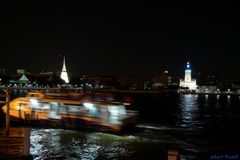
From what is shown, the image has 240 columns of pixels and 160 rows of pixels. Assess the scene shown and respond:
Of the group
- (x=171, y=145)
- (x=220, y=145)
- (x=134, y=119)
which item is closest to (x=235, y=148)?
(x=220, y=145)

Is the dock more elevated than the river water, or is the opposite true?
the dock

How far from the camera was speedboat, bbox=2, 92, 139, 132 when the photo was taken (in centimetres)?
3972

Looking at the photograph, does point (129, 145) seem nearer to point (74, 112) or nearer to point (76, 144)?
point (76, 144)

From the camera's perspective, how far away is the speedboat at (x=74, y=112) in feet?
130

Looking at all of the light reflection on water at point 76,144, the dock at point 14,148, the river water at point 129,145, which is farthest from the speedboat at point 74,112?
the dock at point 14,148

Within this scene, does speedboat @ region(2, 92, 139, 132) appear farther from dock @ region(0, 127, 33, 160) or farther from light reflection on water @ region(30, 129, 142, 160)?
dock @ region(0, 127, 33, 160)

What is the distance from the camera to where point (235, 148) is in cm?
3491

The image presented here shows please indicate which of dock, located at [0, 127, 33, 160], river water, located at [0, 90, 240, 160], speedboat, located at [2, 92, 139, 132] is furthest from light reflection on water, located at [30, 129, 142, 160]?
dock, located at [0, 127, 33, 160]

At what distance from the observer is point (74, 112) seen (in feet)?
137

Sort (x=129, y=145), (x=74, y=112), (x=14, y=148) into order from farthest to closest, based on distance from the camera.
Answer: (x=74, y=112)
(x=129, y=145)
(x=14, y=148)

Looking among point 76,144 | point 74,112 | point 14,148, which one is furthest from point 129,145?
point 14,148

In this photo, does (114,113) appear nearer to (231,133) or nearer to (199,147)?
(199,147)

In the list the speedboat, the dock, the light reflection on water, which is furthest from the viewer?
the speedboat

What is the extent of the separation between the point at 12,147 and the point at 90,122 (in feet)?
56.5
